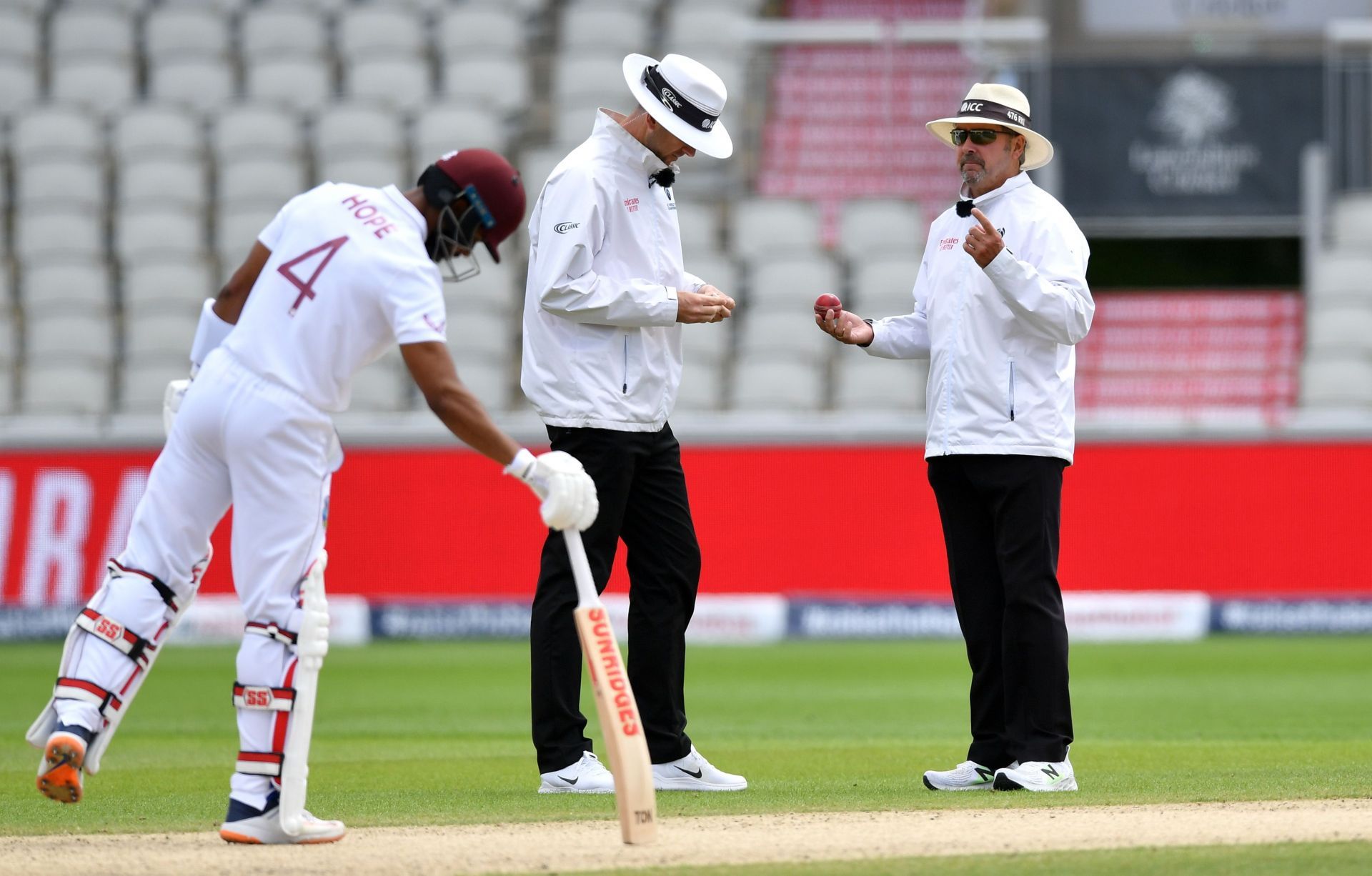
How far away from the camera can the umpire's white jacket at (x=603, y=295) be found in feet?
19.5

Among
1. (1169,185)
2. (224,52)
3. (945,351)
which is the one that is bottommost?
(945,351)

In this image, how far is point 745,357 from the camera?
1553 cm

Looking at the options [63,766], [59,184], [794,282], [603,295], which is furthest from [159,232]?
[63,766]

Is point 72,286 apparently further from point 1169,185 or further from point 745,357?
point 1169,185

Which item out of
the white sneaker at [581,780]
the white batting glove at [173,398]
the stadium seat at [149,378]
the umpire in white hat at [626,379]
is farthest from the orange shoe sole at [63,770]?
the stadium seat at [149,378]

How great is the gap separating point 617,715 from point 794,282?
37.6ft

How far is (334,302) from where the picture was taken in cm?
482

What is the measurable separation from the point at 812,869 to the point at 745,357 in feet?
37.0

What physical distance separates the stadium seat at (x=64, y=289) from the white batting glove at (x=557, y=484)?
12285 mm

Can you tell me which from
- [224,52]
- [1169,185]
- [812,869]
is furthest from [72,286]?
[812,869]

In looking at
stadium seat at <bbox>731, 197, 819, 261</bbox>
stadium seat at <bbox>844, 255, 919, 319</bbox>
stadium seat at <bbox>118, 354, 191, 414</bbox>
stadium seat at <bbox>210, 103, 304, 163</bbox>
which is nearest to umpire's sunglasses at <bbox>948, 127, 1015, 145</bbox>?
stadium seat at <bbox>844, 255, 919, 319</bbox>

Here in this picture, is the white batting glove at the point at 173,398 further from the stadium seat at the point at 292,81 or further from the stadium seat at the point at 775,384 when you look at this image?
the stadium seat at the point at 292,81

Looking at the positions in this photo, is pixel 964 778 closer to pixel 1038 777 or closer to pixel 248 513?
pixel 1038 777

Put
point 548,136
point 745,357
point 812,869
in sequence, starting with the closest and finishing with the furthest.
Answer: point 812,869
point 745,357
point 548,136
